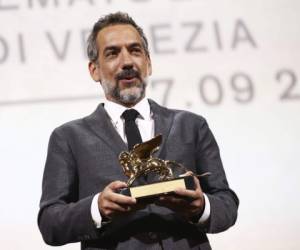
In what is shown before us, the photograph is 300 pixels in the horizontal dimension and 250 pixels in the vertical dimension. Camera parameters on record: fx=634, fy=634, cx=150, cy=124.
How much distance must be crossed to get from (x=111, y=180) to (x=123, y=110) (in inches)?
6.1

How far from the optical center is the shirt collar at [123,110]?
115 cm

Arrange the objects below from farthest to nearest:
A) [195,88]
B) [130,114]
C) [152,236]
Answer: [195,88]
[130,114]
[152,236]

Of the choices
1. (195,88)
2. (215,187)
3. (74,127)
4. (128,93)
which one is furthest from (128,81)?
(195,88)

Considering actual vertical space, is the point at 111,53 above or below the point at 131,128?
above

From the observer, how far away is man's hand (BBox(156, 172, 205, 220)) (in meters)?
0.94

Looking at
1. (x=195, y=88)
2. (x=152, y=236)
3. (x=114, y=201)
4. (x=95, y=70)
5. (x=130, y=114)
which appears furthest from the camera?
(x=195, y=88)

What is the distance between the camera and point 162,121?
1138 millimetres

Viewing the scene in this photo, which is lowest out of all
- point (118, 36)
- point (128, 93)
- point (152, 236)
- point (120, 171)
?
point (152, 236)

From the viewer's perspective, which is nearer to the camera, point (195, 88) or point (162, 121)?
point (162, 121)

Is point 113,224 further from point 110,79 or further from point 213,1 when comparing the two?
point 213,1

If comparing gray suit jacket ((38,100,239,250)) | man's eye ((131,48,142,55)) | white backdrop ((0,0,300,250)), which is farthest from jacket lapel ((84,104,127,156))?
white backdrop ((0,0,300,250))

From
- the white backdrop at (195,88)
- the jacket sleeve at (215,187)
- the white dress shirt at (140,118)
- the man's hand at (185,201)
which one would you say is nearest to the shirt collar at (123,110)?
the white dress shirt at (140,118)

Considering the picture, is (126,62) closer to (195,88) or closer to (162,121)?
(162,121)

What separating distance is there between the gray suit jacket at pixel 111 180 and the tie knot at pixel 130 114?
0.03 m
